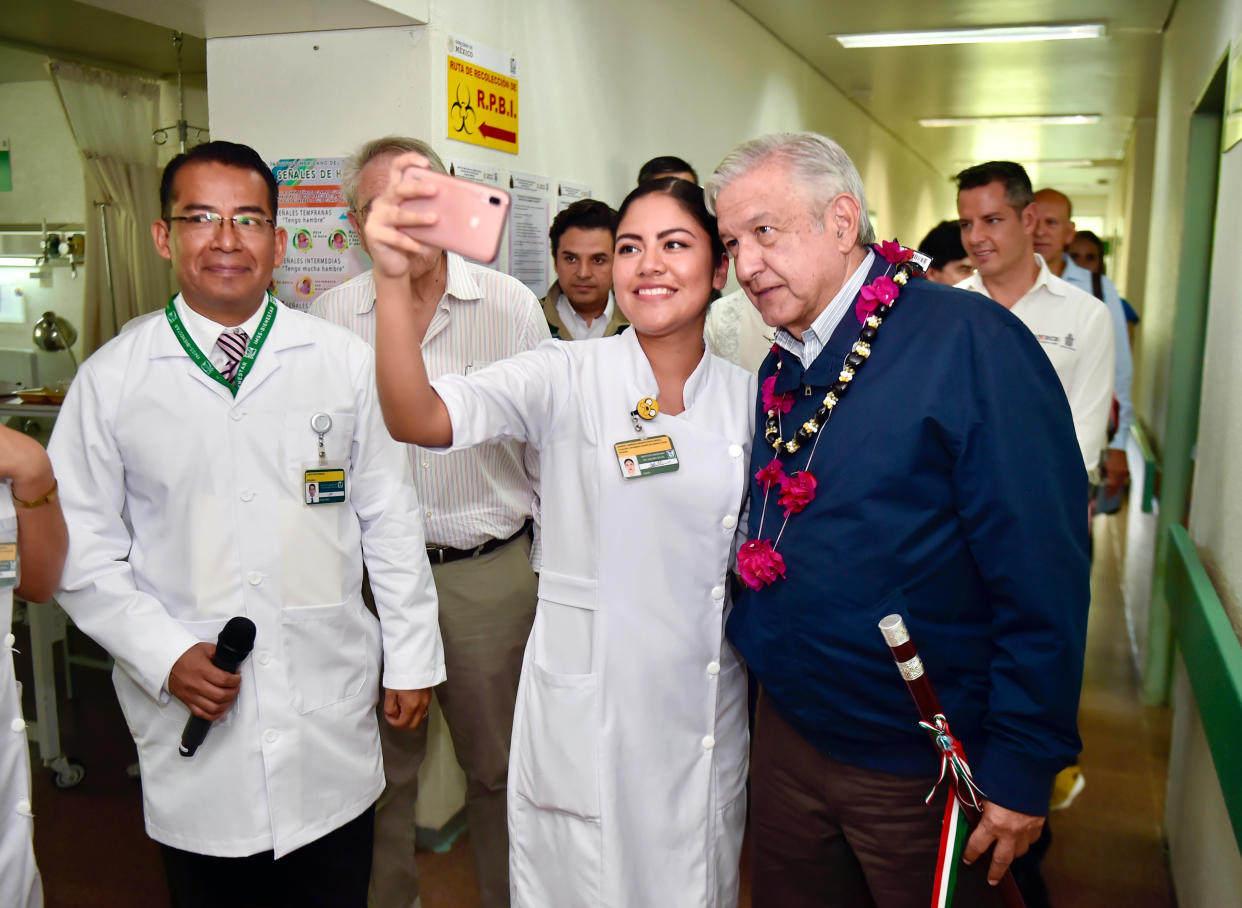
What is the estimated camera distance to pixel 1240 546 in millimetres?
2090

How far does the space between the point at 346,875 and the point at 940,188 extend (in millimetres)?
14420

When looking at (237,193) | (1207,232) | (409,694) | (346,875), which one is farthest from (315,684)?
(1207,232)

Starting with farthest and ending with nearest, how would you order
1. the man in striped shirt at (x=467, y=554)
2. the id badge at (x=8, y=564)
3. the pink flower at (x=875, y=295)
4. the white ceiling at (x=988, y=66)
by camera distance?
the white ceiling at (x=988, y=66) < the man in striped shirt at (x=467, y=554) < the pink flower at (x=875, y=295) < the id badge at (x=8, y=564)

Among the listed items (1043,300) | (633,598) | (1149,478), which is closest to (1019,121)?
(1149,478)

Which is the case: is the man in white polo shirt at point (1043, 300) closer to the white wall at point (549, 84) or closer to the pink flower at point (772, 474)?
the white wall at point (549, 84)

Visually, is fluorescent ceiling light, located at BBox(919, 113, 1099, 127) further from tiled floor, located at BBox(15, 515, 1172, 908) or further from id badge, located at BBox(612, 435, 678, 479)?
id badge, located at BBox(612, 435, 678, 479)

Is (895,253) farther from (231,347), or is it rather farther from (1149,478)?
(1149,478)

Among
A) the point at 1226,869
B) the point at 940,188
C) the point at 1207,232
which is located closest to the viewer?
the point at 1226,869

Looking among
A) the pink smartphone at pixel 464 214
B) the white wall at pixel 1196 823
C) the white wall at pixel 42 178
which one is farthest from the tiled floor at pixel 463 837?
the white wall at pixel 42 178

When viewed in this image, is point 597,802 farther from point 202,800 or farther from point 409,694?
point 202,800

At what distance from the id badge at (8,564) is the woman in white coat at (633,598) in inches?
30.0

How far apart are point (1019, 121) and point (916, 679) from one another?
943cm

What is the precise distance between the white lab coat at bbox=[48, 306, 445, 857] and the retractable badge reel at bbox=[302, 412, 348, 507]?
0.04ft

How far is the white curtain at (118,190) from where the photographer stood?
21.0ft
